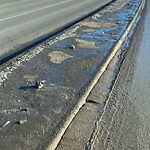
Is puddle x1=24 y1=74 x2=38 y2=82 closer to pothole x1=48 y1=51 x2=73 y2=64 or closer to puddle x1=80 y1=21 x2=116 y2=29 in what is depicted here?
pothole x1=48 y1=51 x2=73 y2=64

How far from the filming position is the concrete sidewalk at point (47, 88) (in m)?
5.62

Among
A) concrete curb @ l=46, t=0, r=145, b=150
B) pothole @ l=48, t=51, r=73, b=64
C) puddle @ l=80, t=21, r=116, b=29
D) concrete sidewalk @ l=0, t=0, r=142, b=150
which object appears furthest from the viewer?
puddle @ l=80, t=21, r=116, b=29

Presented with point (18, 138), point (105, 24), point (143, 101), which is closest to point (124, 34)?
point (105, 24)

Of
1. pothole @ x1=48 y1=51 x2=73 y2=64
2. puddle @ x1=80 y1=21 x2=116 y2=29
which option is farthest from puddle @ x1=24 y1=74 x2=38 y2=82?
puddle @ x1=80 y1=21 x2=116 y2=29

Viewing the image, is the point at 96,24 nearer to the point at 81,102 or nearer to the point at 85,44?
the point at 85,44

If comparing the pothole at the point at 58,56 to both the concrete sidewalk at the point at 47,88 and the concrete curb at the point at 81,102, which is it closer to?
the concrete sidewalk at the point at 47,88

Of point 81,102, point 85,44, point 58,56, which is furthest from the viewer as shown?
point 85,44

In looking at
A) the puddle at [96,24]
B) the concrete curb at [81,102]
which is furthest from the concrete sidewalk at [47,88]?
the puddle at [96,24]

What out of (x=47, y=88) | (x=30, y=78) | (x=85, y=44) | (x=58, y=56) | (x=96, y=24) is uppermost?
(x=47, y=88)

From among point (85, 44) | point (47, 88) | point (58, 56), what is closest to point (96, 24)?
point (85, 44)

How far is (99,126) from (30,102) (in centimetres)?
147

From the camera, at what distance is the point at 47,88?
25.0ft

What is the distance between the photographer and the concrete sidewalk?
18.4 ft

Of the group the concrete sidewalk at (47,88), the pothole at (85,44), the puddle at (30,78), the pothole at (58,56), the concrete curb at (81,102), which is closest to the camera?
the concrete curb at (81,102)
